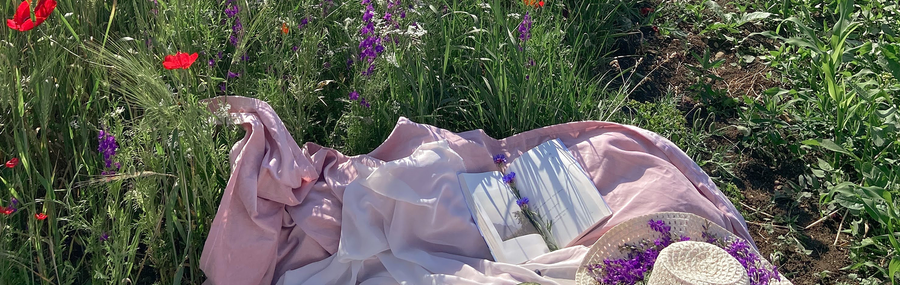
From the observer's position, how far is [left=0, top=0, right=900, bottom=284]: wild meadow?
2.02 meters

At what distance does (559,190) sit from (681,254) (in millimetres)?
629

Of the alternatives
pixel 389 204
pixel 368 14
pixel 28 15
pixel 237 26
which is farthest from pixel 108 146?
pixel 368 14

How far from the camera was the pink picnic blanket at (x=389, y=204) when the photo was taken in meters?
2.18

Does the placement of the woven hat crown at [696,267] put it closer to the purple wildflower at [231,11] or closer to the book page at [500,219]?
the book page at [500,219]

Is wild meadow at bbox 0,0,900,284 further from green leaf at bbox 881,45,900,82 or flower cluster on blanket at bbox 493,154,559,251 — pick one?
flower cluster on blanket at bbox 493,154,559,251

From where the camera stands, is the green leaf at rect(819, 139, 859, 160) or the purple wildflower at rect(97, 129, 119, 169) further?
the green leaf at rect(819, 139, 859, 160)

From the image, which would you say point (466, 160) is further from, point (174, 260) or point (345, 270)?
point (174, 260)

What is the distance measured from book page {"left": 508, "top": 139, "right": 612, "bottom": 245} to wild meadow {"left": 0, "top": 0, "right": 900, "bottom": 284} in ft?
0.77

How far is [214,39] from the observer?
2416mm

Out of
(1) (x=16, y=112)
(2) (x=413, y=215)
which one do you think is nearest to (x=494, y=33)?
(2) (x=413, y=215)

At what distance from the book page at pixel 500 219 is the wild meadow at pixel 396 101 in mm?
311

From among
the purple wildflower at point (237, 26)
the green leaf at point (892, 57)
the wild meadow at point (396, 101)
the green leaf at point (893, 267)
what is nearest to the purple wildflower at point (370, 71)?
the wild meadow at point (396, 101)

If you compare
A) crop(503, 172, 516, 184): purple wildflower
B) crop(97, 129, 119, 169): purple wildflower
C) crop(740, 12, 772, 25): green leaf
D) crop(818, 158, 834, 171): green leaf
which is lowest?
crop(503, 172, 516, 184): purple wildflower

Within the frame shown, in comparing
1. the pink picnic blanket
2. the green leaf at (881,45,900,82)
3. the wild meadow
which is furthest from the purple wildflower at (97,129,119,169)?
A: the green leaf at (881,45,900,82)
